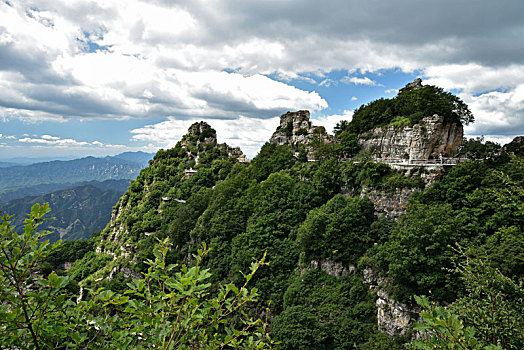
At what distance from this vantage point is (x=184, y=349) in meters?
3.86

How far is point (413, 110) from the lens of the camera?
35.0 meters

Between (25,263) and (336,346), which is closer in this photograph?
(25,263)

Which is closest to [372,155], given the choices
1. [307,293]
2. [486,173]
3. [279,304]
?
[486,173]

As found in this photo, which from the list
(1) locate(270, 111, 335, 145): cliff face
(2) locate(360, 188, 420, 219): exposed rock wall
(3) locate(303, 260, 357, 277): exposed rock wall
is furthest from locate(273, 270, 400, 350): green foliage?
(1) locate(270, 111, 335, 145): cliff face

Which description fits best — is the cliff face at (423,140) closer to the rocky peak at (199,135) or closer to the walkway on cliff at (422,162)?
the walkway on cliff at (422,162)

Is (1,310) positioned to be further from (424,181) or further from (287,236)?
(287,236)

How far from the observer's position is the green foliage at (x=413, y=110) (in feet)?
105

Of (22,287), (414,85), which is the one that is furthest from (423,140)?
(22,287)

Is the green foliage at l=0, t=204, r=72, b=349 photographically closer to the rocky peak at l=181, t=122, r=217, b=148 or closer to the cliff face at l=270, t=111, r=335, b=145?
the cliff face at l=270, t=111, r=335, b=145

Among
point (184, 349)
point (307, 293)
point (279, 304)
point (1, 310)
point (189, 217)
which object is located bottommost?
point (279, 304)

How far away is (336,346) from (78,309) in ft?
78.0

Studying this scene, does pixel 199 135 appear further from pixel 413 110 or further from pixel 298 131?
pixel 413 110

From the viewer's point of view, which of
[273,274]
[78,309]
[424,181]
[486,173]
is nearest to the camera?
[78,309]

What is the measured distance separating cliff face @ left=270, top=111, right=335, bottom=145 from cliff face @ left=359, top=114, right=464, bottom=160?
12.9 m
